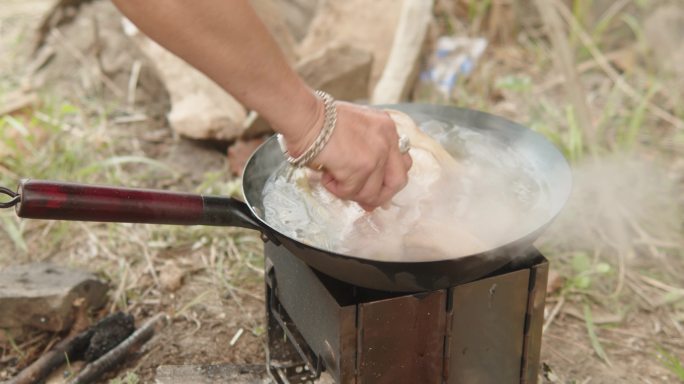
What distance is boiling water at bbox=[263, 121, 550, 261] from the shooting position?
2219 mm

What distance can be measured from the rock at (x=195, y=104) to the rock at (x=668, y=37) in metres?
3.34

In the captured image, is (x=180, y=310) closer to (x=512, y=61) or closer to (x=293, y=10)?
(x=293, y=10)

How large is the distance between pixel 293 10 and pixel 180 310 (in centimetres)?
351

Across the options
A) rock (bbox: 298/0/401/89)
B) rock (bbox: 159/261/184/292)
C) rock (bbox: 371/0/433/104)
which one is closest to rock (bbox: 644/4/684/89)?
rock (bbox: 371/0/433/104)

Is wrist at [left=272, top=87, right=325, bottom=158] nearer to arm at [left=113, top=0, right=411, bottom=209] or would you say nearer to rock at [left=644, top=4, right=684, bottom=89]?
arm at [left=113, top=0, right=411, bottom=209]

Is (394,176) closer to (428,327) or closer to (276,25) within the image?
(428,327)

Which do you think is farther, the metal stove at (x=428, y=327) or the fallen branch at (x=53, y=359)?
the fallen branch at (x=53, y=359)

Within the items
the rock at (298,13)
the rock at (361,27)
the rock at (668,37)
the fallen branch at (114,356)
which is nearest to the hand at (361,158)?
the fallen branch at (114,356)

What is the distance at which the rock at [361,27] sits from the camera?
221 inches

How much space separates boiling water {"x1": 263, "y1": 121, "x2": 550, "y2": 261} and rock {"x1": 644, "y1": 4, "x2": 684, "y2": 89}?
3399 millimetres

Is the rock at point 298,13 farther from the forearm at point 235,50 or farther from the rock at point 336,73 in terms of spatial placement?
the forearm at point 235,50

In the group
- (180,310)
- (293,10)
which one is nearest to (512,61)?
(293,10)

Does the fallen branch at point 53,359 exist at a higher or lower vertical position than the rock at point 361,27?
lower

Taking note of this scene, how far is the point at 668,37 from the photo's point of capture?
18.2 feet
